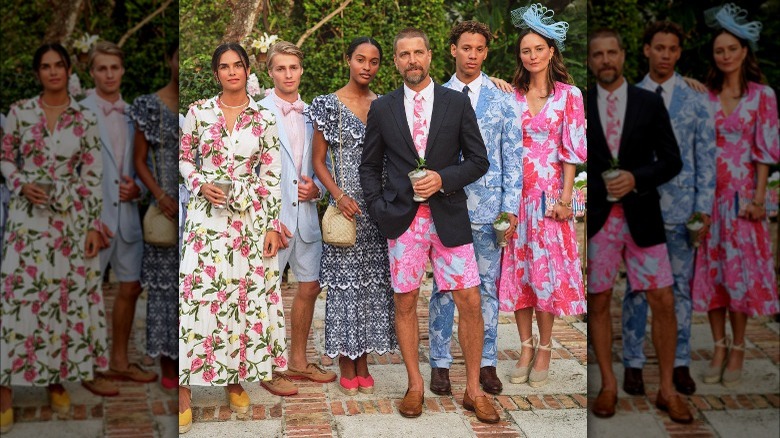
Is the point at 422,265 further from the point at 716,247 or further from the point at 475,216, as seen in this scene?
the point at 716,247

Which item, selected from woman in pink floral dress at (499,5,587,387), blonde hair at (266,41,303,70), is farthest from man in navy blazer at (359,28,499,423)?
blonde hair at (266,41,303,70)

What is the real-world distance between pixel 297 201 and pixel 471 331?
3.11 feet

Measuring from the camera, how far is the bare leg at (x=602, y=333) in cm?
488

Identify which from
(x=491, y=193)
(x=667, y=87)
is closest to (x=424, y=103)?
(x=491, y=193)

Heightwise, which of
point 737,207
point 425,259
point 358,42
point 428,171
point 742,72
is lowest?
point 425,259

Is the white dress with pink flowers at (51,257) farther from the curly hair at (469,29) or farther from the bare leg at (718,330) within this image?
the bare leg at (718,330)

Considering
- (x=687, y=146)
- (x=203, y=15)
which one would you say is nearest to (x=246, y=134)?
(x=203, y=15)

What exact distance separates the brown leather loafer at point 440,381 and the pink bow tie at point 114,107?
5.81 ft

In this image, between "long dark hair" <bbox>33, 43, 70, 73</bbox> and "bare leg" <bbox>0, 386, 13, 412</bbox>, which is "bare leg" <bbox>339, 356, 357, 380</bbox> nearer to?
"bare leg" <bbox>0, 386, 13, 412</bbox>

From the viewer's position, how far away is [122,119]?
458 cm

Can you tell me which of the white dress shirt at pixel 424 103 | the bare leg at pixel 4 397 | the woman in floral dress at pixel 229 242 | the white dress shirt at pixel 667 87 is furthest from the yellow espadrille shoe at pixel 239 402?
the white dress shirt at pixel 667 87

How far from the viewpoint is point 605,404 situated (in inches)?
195

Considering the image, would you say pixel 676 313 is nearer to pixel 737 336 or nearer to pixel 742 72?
pixel 737 336

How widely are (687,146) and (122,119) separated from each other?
2.28m
